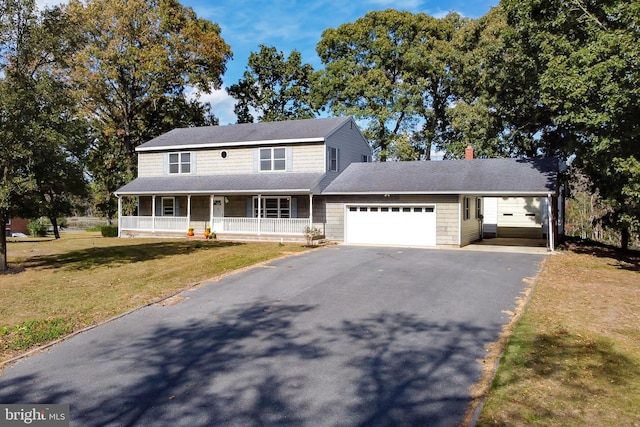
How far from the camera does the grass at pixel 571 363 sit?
4.46m

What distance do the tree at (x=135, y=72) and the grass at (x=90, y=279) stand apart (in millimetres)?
14583

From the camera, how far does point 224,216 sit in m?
26.0

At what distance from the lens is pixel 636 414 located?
173 inches

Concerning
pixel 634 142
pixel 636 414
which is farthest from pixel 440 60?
pixel 636 414

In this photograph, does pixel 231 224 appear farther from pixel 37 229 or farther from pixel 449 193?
pixel 37 229

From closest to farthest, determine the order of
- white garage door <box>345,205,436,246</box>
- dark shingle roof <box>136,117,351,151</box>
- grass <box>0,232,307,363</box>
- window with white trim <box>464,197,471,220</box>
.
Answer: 1. grass <box>0,232,307,363</box>
2. white garage door <box>345,205,436,246</box>
3. window with white trim <box>464,197,471,220</box>
4. dark shingle roof <box>136,117,351,151</box>

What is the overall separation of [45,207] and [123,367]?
10257 millimetres

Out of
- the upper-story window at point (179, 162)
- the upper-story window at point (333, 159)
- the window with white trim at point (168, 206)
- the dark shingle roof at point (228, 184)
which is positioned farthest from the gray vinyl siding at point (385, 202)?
the window with white trim at point (168, 206)

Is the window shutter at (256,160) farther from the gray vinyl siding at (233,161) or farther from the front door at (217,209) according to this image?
the front door at (217,209)

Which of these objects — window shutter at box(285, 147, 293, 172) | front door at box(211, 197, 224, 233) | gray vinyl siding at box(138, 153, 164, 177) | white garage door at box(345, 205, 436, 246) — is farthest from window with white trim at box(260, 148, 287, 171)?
gray vinyl siding at box(138, 153, 164, 177)

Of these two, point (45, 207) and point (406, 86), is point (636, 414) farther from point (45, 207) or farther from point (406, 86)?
point (406, 86)

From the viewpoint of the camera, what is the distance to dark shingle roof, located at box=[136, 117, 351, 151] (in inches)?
974

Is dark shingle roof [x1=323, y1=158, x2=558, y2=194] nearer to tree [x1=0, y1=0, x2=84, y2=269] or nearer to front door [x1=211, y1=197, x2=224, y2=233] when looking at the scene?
front door [x1=211, y1=197, x2=224, y2=233]

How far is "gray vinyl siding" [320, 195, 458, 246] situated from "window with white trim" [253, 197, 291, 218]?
6.56 feet
